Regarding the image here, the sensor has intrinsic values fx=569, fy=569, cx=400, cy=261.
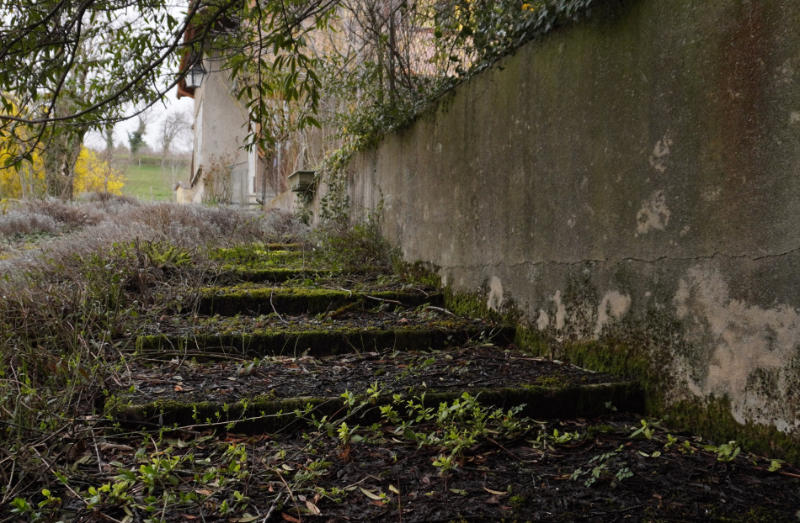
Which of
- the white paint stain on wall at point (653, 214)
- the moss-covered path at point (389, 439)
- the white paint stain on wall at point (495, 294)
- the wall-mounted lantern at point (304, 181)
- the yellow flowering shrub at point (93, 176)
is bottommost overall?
the moss-covered path at point (389, 439)

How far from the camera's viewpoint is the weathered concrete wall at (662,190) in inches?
70.4

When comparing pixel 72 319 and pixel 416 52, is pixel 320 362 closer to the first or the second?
pixel 72 319

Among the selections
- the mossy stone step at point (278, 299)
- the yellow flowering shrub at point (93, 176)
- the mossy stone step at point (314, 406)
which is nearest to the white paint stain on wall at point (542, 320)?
the mossy stone step at point (314, 406)

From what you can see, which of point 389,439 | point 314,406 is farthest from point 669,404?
point 314,406

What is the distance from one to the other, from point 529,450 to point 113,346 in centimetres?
200

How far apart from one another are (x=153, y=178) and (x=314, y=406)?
39.4 m

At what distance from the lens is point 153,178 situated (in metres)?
37.8

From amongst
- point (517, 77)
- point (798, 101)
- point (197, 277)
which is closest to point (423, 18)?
point (517, 77)

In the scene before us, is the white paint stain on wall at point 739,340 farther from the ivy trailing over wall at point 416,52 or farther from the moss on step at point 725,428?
the ivy trailing over wall at point 416,52

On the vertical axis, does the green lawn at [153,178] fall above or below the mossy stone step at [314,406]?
above

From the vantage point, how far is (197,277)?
13.7ft

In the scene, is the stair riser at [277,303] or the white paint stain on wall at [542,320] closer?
the white paint stain on wall at [542,320]

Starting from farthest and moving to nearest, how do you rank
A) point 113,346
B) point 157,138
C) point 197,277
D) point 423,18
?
point 157,138
point 423,18
point 197,277
point 113,346

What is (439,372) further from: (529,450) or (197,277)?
(197,277)
